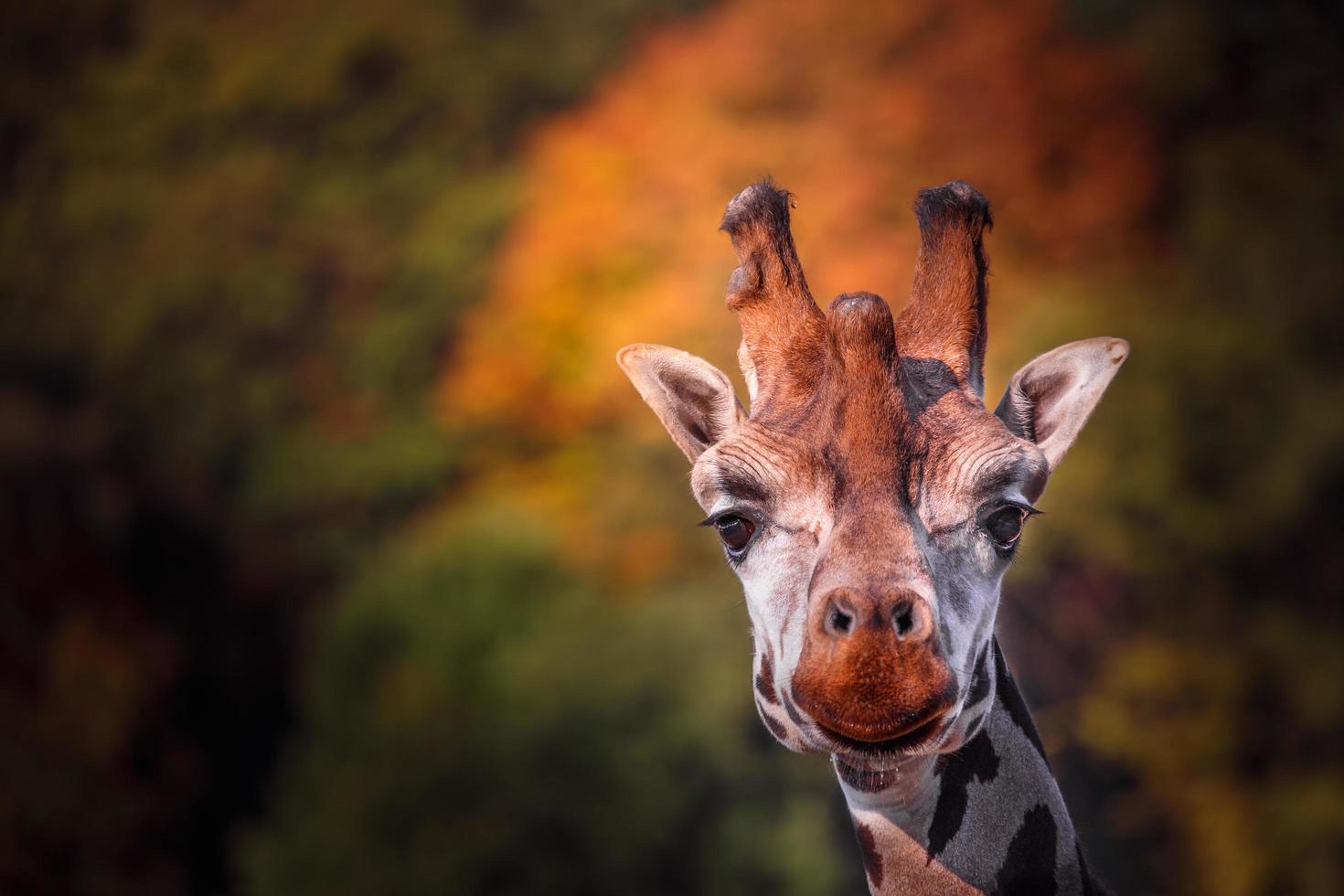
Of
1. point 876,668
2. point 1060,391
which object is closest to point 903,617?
point 876,668

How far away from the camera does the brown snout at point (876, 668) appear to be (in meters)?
3.24

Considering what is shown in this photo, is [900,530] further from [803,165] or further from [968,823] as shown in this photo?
[803,165]

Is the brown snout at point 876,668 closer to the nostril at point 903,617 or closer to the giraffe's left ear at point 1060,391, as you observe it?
the nostril at point 903,617

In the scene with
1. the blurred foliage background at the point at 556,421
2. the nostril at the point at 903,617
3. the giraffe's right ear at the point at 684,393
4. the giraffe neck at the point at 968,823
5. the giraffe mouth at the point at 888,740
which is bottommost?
the blurred foliage background at the point at 556,421

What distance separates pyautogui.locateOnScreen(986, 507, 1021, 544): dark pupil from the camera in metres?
3.75

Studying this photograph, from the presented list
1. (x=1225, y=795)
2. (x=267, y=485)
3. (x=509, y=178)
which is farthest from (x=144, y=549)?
(x=1225, y=795)

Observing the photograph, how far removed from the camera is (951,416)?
3855 mm

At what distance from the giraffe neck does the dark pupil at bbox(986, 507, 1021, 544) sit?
33cm

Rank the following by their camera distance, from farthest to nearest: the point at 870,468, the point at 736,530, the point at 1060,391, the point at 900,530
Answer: the point at 1060,391 < the point at 736,530 < the point at 870,468 < the point at 900,530

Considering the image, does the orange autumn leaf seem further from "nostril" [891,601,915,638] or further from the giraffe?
"nostril" [891,601,915,638]

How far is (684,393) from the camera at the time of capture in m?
4.51

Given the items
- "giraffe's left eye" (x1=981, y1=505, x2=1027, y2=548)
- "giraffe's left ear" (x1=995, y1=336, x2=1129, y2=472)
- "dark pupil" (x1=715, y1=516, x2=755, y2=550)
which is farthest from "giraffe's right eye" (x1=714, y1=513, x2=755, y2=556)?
"giraffe's left ear" (x1=995, y1=336, x2=1129, y2=472)

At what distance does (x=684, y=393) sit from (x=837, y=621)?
1385 millimetres

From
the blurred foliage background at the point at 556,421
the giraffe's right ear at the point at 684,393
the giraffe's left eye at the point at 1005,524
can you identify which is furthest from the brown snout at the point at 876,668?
the blurred foliage background at the point at 556,421
